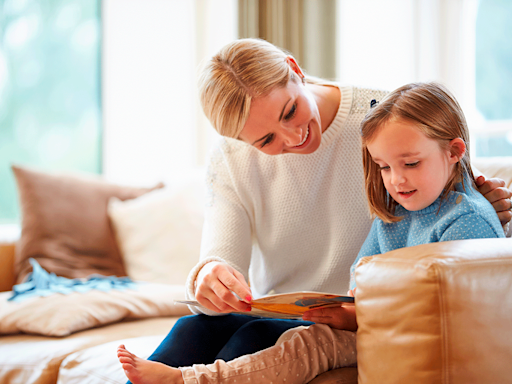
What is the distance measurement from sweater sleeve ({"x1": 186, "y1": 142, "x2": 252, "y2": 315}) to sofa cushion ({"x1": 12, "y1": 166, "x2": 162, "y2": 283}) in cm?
86

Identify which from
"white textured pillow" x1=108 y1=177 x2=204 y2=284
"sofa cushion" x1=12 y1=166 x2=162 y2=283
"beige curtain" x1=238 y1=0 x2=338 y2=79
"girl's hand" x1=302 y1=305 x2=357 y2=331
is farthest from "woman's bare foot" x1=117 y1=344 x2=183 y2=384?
"beige curtain" x1=238 y1=0 x2=338 y2=79

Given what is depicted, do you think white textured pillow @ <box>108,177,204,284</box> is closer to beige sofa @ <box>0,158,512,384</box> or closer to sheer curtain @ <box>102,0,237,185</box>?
sheer curtain @ <box>102,0,237,185</box>

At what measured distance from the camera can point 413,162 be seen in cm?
99

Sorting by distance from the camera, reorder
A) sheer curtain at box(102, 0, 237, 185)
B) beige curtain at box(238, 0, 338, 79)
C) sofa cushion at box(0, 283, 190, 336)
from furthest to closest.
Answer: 1. sheer curtain at box(102, 0, 237, 185)
2. beige curtain at box(238, 0, 338, 79)
3. sofa cushion at box(0, 283, 190, 336)

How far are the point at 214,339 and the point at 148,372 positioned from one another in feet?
0.68

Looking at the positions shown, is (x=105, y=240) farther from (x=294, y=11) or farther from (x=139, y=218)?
(x=294, y=11)

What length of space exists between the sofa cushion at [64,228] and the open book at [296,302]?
1.21 meters

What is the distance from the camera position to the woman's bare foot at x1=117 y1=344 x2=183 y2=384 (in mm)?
964

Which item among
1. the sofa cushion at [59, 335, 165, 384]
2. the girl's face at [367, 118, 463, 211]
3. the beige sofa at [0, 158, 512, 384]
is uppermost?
the girl's face at [367, 118, 463, 211]

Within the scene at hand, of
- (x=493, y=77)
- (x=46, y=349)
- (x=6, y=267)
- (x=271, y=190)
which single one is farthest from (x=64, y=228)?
(x=493, y=77)

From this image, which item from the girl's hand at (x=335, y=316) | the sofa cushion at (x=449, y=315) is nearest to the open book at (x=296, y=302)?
the girl's hand at (x=335, y=316)

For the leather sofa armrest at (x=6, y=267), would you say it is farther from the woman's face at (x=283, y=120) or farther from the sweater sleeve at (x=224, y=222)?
the woman's face at (x=283, y=120)

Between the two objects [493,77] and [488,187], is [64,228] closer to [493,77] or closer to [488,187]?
[488,187]

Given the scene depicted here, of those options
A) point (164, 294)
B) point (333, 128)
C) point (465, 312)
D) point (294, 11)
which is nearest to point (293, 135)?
point (333, 128)
